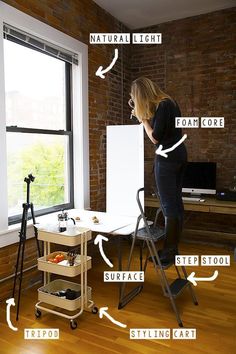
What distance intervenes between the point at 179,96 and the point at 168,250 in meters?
2.74

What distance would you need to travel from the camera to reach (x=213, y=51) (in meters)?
4.26

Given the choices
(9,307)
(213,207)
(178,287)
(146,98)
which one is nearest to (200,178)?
(213,207)

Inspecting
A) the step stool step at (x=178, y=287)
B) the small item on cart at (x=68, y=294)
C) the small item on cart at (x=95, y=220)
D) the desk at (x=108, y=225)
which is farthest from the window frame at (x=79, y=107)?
the step stool step at (x=178, y=287)

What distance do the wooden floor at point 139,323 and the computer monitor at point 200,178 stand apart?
4.48ft

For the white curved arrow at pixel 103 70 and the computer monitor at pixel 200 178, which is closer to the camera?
the white curved arrow at pixel 103 70

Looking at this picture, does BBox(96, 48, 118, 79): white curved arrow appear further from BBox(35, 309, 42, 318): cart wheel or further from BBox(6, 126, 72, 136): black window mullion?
BBox(35, 309, 42, 318): cart wheel

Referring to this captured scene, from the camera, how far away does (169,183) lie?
2336 millimetres

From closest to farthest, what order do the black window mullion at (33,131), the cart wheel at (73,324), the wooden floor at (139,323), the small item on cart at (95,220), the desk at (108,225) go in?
the wooden floor at (139,323) < the cart wheel at (73,324) < the desk at (108,225) < the small item on cart at (95,220) < the black window mullion at (33,131)

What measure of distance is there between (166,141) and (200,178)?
80.3 inches

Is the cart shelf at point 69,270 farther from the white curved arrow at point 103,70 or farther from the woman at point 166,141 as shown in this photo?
the white curved arrow at point 103,70

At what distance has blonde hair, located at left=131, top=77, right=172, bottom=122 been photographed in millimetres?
2387

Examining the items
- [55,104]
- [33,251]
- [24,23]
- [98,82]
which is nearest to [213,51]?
[98,82]

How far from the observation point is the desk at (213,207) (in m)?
3.77

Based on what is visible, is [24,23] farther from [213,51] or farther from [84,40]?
[213,51]
